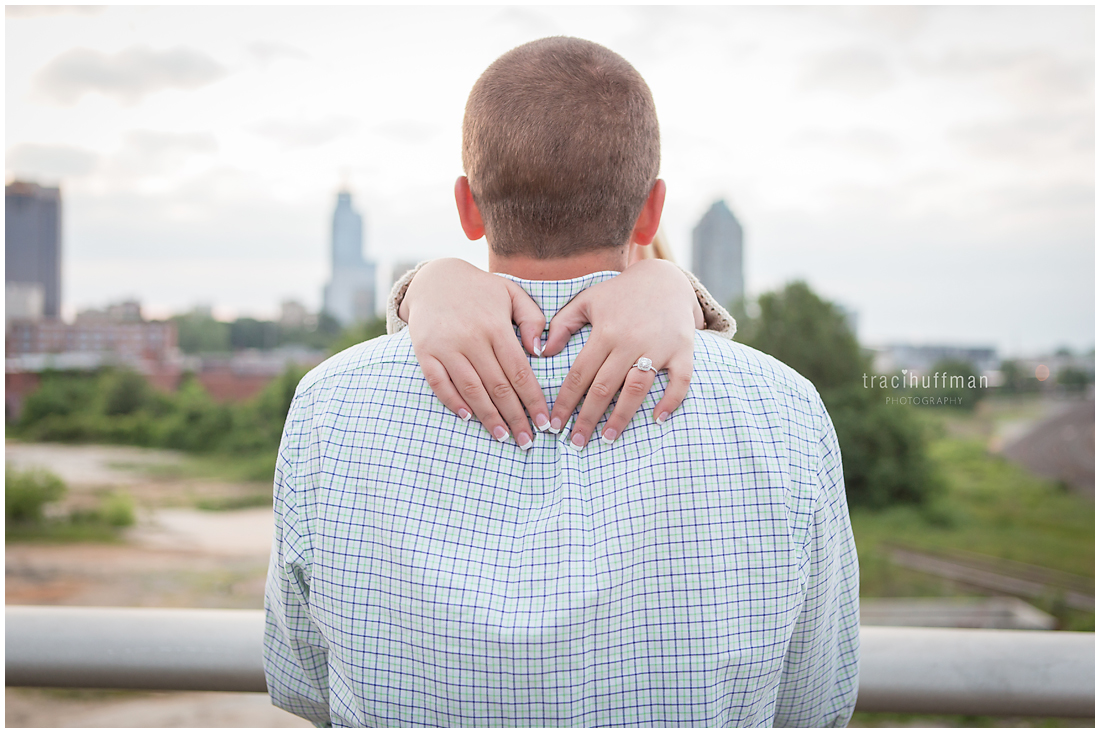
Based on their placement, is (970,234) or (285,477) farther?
(970,234)

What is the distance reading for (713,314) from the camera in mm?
931

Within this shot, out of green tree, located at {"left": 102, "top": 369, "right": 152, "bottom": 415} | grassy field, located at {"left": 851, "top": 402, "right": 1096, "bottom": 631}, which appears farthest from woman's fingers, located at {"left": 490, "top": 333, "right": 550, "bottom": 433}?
green tree, located at {"left": 102, "top": 369, "right": 152, "bottom": 415}

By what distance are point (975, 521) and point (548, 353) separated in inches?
952

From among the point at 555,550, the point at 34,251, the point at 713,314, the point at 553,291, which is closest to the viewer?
the point at 555,550

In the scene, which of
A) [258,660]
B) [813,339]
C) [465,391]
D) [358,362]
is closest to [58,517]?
[813,339]

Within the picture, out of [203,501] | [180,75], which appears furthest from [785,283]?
[203,501]

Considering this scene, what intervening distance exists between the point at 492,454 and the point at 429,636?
0.57ft

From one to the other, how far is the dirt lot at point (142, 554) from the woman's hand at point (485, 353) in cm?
1930

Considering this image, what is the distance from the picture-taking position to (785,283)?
20312mm

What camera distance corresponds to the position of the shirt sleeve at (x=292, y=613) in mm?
693

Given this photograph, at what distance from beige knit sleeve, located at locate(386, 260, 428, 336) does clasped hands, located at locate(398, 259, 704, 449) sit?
24 centimetres

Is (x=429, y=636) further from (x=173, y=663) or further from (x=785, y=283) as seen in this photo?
(x=785, y=283)

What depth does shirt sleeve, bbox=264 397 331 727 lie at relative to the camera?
693 millimetres

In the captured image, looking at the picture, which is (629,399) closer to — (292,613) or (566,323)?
(566,323)
